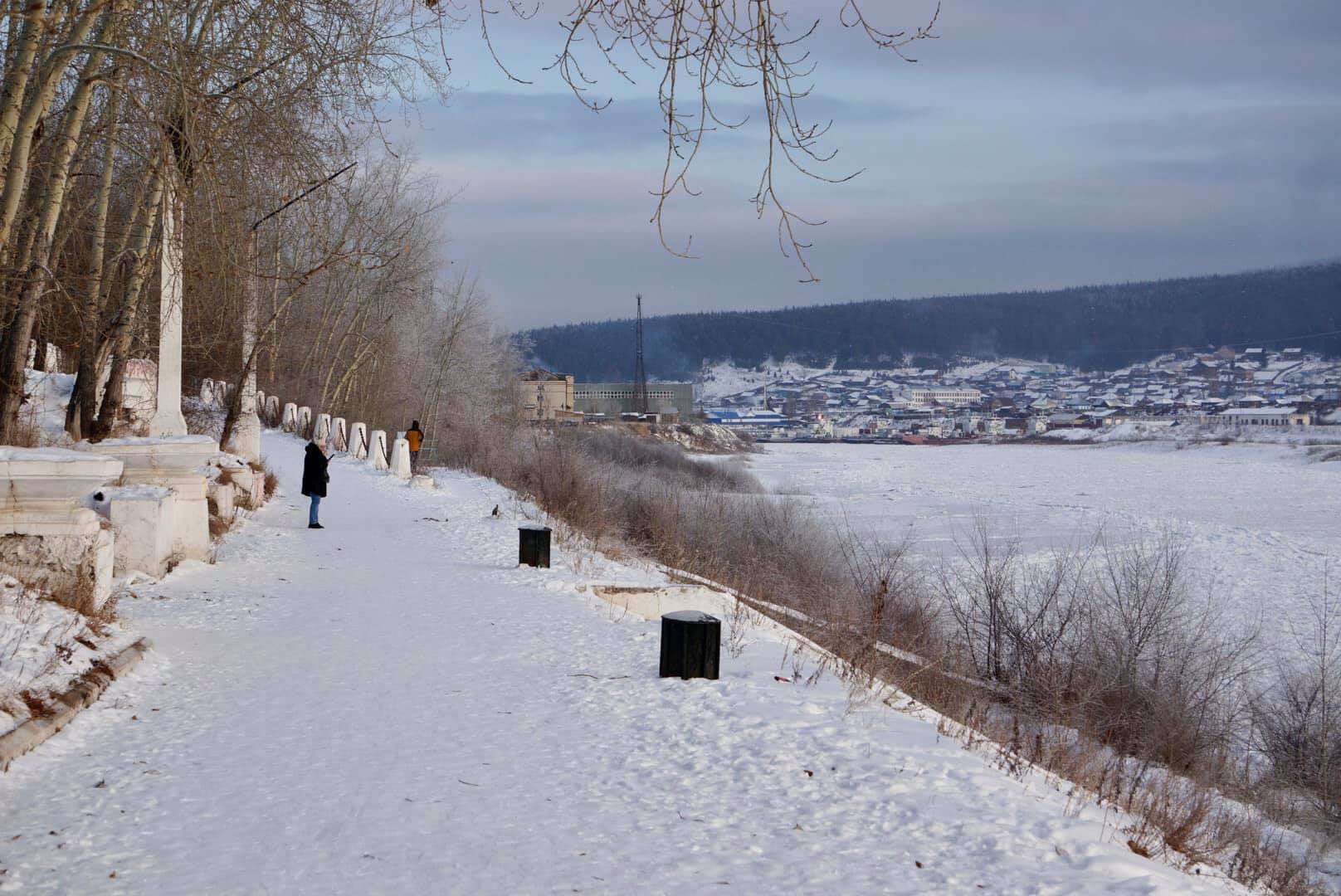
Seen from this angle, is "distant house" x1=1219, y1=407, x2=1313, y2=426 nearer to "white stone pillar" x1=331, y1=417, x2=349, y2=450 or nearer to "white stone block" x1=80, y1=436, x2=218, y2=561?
"white stone pillar" x1=331, y1=417, x2=349, y2=450

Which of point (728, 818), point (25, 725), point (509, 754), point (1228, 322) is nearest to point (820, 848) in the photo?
point (728, 818)

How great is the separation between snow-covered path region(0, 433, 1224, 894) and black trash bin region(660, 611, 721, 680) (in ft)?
0.45

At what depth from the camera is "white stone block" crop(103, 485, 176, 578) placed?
1134 centimetres

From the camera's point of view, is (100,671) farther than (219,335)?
No

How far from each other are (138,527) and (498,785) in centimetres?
712

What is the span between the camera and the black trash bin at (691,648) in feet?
→ 28.6

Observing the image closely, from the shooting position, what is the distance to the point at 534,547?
14.6 m

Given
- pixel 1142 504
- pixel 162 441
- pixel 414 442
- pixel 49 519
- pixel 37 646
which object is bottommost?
pixel 1142 504

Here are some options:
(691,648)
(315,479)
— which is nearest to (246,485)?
(315,479)

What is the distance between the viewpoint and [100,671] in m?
7.40

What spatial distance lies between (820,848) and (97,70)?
440 inches

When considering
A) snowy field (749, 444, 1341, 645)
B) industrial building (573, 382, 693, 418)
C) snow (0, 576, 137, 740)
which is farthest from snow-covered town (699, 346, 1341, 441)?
snow (0, 576, 137, 740)

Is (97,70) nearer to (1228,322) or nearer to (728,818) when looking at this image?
Result: (728,818)

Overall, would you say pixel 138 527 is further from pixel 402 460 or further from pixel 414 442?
pixel 414 442
